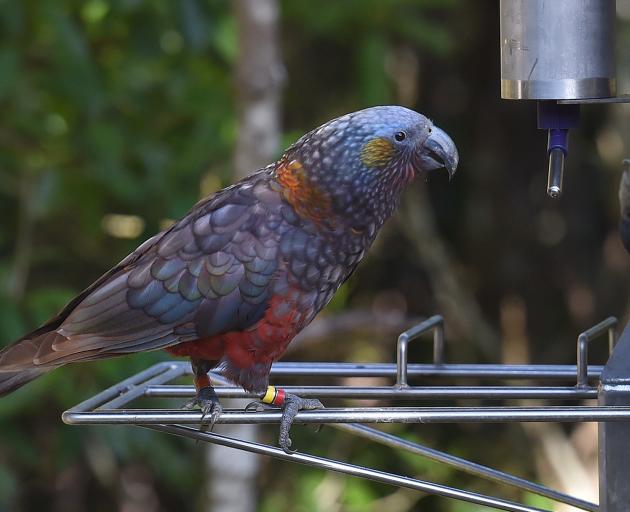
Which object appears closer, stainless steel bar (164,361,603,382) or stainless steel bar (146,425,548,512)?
stainless steel bar (146,425,548,512)

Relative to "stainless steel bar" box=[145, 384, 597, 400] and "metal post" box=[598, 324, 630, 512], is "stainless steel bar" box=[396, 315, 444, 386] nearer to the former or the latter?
"stainless steel bar" box=[145, 384, 597, 400]

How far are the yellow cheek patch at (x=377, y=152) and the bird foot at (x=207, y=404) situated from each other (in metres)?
0.62

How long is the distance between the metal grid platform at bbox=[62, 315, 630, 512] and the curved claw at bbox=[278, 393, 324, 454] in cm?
3

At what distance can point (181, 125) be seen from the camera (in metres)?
4.31

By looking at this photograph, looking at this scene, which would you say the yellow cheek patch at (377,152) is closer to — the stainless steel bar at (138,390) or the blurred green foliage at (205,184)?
the stainless steel bar at (138,390)

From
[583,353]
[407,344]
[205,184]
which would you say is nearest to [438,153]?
[407,344]

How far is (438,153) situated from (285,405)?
660mm

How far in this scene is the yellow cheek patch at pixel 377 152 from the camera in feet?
7.57

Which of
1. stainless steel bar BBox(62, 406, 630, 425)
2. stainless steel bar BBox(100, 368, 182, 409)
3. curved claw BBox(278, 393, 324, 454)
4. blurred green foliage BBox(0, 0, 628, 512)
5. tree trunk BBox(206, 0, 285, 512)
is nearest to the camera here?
stainless steel bar BBox(62, 406, 630, 425)

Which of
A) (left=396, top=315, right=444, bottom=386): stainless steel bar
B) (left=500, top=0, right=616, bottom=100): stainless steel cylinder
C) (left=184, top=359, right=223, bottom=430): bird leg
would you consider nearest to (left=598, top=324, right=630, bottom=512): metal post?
(left=396, top=315, right=444, bottom=386): stainless steel bar

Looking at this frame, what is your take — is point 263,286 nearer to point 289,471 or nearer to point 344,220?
point 344,220

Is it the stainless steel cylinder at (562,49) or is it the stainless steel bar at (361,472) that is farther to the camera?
the stainless steel cylinder at (562,49)

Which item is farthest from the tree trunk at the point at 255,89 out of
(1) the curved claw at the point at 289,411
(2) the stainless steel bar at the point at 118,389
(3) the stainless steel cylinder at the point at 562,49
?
(3) the stainless steel cylinder at the point at 562,49

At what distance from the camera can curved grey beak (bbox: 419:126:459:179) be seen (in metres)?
2.38
